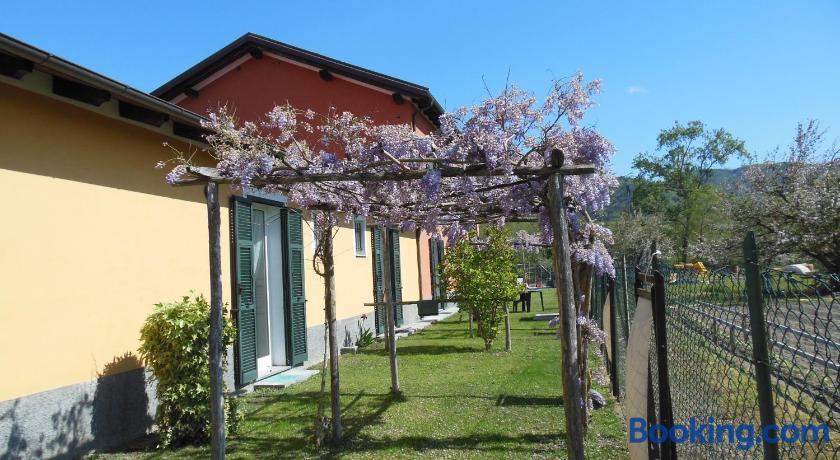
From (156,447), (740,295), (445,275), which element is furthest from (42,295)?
(445,275)

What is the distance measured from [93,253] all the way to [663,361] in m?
5.26

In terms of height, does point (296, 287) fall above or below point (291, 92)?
below

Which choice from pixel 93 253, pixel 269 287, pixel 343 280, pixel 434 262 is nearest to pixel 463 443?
pixel 93 253

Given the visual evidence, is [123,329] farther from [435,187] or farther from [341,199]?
[435,187]

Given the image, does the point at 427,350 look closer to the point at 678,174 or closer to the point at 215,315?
the point at 215,315

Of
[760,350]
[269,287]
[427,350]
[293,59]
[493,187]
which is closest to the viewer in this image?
[760,350]

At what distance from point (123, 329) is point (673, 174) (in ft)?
195

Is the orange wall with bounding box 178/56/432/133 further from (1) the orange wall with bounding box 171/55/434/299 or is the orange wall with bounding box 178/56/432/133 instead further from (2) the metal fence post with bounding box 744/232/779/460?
(2) the metal fence post with bounding box 744/232/779/460

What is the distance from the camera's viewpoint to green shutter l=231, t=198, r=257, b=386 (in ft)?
25.4

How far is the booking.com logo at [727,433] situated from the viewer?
1.71 metres

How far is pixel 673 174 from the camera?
5722 centimetres

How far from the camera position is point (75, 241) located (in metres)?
5.39

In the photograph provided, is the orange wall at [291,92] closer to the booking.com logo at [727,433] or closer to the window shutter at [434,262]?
the window shutter at [434,262]

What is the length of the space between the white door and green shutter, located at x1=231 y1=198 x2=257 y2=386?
0.86m
